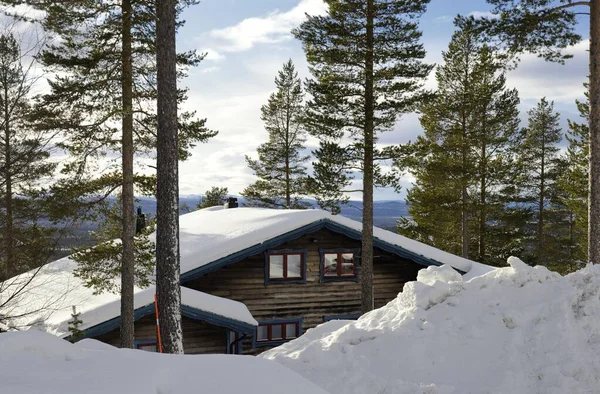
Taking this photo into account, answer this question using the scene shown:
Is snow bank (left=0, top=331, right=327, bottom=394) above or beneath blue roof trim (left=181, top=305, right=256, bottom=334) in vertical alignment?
above

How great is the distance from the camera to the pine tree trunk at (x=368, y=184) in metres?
17.7

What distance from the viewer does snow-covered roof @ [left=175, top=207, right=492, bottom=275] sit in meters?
16.7

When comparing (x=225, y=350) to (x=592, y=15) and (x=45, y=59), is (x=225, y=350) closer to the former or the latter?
(x=45, y=59)

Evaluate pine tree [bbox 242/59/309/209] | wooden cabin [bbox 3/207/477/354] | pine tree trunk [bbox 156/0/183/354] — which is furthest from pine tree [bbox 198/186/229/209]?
pine tree trunk [bbox 156/0/183/354]

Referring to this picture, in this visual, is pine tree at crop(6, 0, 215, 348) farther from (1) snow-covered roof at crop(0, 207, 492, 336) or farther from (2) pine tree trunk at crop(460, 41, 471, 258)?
(2) pine tree trunk at crop(460, 41, 471, 258)

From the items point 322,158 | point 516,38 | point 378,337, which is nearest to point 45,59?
point 322,158

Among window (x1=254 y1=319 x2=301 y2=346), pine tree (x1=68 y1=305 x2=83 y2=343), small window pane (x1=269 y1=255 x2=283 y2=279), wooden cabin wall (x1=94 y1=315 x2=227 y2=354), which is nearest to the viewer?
pine tree (x1=68 y1=305 x2=83 y2=343)

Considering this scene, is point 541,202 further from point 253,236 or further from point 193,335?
point 193,335

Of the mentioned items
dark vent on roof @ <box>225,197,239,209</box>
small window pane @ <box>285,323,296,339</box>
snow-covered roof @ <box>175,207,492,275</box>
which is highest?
dark vent on roof @ <box>225,197,239,209</box>

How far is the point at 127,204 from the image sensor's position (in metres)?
12.9

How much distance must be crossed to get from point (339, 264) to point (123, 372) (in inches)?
628

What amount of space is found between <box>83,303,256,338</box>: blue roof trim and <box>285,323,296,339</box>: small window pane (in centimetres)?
357

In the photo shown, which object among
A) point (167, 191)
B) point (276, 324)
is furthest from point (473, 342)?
point (276, 324)

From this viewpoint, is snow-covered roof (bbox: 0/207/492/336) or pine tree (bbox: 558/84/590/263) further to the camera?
pine tree (bbox: 558/84/590/263)
